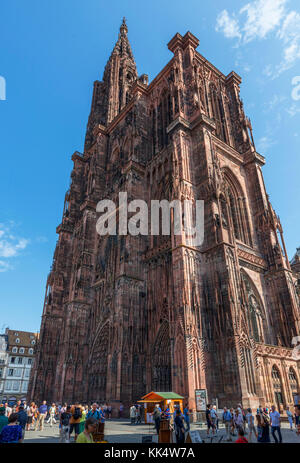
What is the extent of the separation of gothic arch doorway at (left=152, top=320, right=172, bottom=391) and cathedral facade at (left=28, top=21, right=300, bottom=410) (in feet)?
0.22

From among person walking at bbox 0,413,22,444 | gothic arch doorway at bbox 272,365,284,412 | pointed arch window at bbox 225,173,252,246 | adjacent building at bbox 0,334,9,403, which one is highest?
pointed arch window at bbox 225,173,252,246

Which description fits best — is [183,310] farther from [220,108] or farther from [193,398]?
[220,108]

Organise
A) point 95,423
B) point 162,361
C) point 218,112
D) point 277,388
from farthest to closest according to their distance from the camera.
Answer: point 218,112
point 162,361
point 277,388
point 95,423

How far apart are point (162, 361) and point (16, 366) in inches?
1843

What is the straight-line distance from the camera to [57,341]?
3353 centimetres

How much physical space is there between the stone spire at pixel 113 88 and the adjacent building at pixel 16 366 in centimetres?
4002

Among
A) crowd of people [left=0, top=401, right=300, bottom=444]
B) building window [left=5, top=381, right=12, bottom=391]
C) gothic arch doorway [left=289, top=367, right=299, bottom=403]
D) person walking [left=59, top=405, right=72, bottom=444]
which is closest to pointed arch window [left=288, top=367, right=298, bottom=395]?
gothic arch doorway [left=289, top=367, right=299, bottom=403]

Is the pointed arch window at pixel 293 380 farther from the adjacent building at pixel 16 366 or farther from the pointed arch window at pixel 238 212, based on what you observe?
the adjacent building at pixel 16 366

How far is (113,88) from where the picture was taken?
48.6 m

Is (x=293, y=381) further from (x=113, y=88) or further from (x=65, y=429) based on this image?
(x=113, y=88)

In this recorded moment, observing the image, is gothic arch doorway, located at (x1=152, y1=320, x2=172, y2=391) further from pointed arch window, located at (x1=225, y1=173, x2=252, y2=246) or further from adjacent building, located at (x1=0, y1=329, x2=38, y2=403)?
adjacent building, located at (x1=0, y1=329, x2=38, y2=403)

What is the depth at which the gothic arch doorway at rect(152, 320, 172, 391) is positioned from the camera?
20.6 m

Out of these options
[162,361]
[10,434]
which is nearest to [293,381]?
[162,361]

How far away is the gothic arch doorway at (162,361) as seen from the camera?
20594 mm
